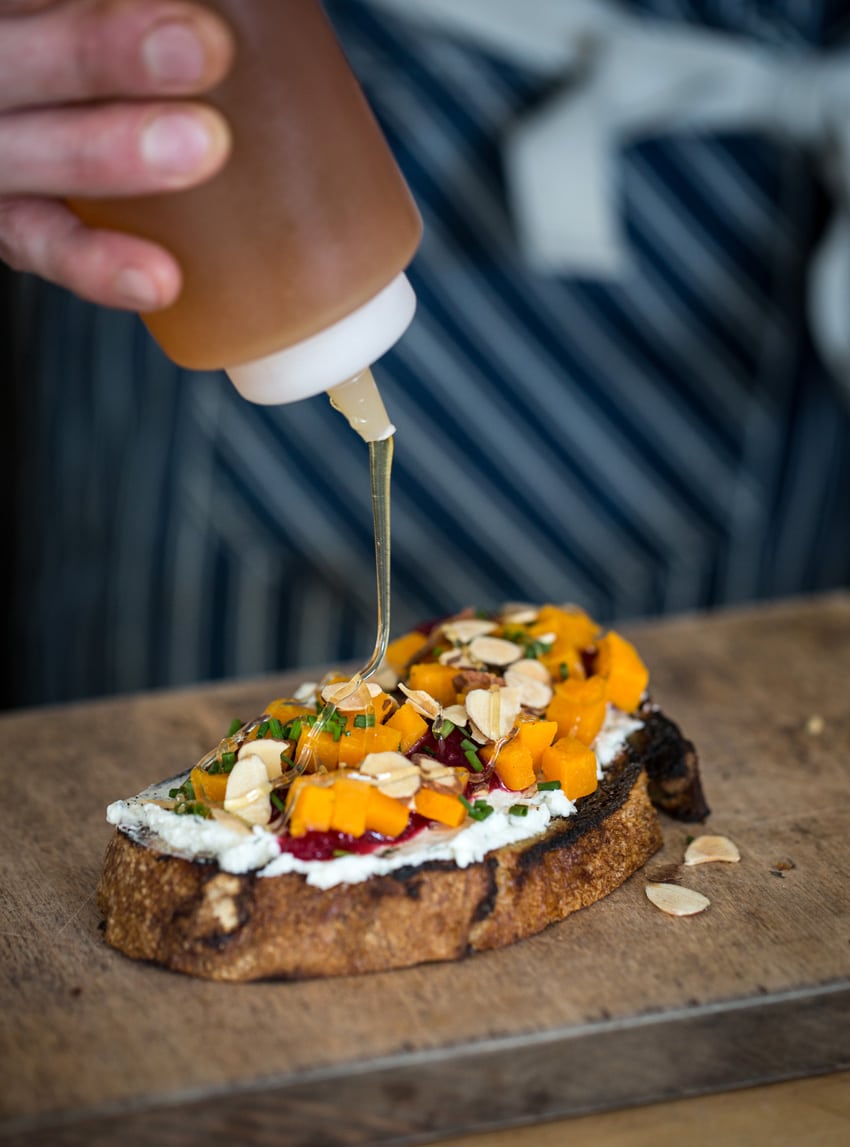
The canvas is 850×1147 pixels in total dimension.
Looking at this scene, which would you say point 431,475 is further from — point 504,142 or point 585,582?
point 504,142

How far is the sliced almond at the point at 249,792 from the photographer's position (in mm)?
1519

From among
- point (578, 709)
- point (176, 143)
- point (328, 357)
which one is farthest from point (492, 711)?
point (176, 143)

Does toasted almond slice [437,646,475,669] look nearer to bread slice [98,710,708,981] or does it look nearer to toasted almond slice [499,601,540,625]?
toasted almond slice [499,601,540,625]

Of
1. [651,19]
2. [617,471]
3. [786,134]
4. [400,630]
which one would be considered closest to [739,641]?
[617,471]

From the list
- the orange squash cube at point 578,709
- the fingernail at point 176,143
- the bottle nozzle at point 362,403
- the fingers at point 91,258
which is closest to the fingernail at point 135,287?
the fingers at point 91,258

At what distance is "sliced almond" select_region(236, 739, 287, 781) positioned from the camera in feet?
5.17

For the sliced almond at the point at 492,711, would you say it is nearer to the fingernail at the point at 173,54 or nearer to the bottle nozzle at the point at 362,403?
the bottle nozzle at the point at 362,403

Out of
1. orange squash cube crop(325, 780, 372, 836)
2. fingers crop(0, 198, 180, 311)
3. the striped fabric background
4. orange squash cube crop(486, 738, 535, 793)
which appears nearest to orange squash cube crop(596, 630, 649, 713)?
orange squash cube crop(486, 738, 535, 793)

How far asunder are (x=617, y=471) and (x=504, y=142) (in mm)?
869

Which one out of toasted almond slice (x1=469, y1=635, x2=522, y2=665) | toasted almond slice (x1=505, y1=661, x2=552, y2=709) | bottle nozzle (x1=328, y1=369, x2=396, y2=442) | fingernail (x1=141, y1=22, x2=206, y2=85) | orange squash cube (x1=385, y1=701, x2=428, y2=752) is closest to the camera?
fingernail (x1=141, y1=22, x2=206, y2=85)

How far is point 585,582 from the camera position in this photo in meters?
3.44

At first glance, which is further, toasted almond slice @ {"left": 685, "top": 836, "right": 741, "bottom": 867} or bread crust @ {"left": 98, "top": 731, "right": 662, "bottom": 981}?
toasted almond slice @ {"left": 685, "top": 836, "right": 741, "bottom": 867}

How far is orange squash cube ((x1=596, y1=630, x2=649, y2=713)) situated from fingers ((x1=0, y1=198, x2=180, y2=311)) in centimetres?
88

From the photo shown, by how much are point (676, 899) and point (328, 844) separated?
0.46 metres
